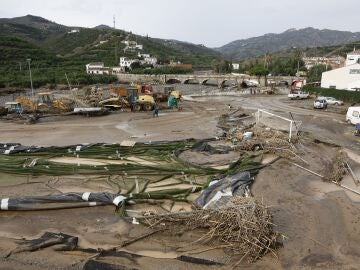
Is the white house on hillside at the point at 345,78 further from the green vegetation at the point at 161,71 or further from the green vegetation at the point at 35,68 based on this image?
the green vegetation at the point at 161,71

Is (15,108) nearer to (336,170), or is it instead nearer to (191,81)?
(336,170)

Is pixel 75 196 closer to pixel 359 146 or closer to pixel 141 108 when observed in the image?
pixel 359 146

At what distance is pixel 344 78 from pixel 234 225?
42.6 metres

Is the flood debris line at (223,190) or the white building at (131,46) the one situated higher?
the white building at (131,46)

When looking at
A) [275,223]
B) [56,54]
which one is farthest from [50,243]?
[56,54]

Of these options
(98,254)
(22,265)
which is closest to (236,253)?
(98,254)

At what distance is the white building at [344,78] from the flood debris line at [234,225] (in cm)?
3920

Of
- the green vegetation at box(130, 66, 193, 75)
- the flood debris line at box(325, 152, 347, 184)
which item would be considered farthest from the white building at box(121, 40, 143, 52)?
the flood debris line at box(325, 152, 347, 184)

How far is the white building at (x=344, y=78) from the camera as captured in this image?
139 ft

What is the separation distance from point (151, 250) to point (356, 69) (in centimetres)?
4250

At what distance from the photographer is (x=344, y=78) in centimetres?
4462

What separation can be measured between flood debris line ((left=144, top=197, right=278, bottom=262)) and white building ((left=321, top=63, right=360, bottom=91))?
3920 cm

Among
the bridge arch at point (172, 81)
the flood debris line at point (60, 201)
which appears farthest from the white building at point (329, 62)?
the flood debris line at point (60, 201)

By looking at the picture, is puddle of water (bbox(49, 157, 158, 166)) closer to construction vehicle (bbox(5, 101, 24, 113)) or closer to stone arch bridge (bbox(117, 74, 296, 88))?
construction vehicle (bbox(5, 101, 24, 113))
